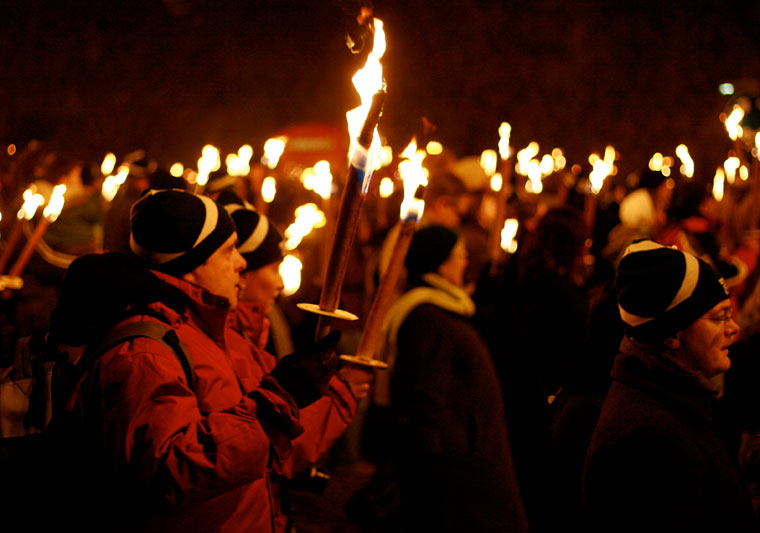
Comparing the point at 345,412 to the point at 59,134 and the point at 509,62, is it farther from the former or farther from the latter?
the point at 509,62

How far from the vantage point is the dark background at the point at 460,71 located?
68.1 feet

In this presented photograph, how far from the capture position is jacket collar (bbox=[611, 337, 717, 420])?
2.52 meters

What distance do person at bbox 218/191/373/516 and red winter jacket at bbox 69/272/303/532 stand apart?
165mm

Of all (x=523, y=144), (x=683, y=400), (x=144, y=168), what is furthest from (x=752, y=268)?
(x=523, y=144)

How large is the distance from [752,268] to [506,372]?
3547 mm

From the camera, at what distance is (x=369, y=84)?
2287 millimetres

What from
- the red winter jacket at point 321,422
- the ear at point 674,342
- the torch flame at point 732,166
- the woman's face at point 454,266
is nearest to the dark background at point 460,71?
the torch flame at point 732,166

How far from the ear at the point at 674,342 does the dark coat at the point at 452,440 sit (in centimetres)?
111

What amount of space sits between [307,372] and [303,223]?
3.96m

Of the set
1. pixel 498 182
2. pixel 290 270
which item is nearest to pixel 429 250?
pixel 290 270

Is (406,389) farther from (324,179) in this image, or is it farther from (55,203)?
(324,179)

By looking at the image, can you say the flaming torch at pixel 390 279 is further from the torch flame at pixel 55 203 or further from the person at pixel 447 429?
the torch flame at pixel 55 203

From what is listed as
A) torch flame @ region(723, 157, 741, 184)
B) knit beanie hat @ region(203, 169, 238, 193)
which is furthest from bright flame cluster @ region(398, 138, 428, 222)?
torch flame @ region(723, 157, 741, 184)

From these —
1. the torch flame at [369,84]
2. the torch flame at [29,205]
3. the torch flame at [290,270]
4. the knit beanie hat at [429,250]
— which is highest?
the torch flame at [369,84]
